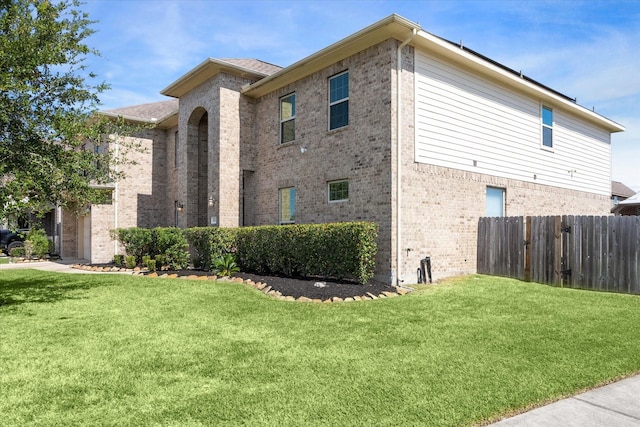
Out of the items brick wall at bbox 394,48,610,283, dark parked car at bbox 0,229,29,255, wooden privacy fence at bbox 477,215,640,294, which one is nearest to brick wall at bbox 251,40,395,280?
brick wall at bbox 394,48,610,283

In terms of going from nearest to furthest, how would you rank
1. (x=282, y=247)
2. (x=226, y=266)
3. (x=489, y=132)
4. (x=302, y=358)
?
(x=302, y=358)
(x=282, y=247)
(x=226, y=266)
(x=489, y=132)

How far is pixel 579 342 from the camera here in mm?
5395

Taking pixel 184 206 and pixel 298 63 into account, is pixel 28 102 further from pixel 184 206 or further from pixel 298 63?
pixel 184 206

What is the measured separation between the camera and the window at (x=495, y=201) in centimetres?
1313

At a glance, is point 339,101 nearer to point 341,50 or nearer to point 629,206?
point 341,50

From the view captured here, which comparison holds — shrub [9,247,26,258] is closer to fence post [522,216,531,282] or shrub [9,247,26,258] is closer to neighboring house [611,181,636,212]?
fence post [522,216,531,282]

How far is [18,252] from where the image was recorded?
2227cm

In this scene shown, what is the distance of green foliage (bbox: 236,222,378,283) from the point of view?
9.47 m

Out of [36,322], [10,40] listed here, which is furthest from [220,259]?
[10,40]

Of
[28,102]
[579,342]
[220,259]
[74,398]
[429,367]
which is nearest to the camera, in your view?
[74,398]

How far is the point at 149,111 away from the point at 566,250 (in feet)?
66.8

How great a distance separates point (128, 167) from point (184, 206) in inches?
206

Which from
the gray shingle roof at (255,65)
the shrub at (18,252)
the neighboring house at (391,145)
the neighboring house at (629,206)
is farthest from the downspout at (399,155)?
the neighboring house at (629,206)

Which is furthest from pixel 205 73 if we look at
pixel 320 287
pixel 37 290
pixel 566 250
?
pixel 566 250
